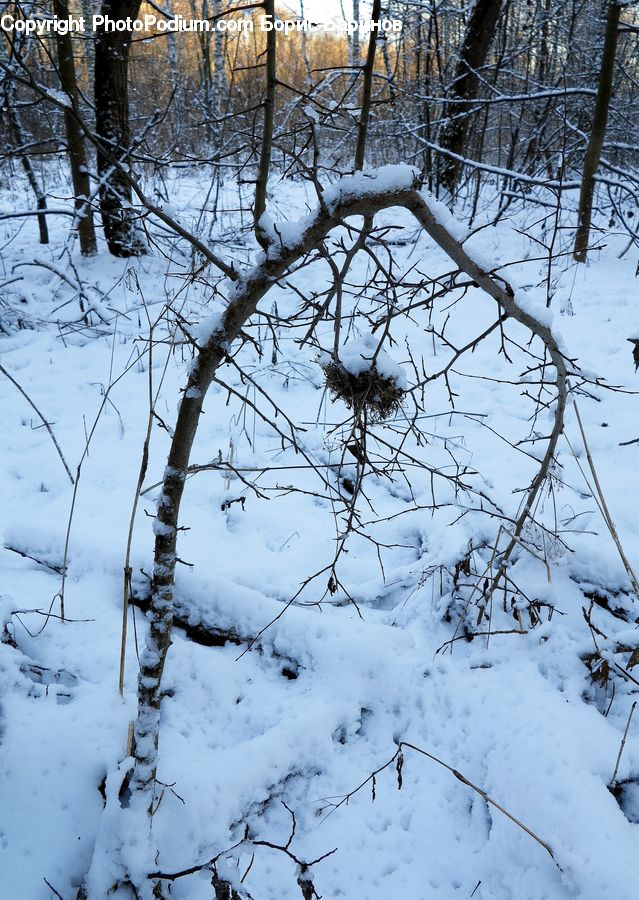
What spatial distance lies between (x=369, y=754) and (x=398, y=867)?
31cm

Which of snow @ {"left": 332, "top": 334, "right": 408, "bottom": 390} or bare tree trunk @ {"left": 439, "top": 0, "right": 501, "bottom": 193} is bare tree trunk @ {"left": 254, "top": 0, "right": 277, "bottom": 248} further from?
bare tree trunk @ {"left": 439, "top": 0, "right": 501, "bottom": 193}

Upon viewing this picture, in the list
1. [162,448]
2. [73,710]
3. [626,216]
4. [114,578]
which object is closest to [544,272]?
[626,216]

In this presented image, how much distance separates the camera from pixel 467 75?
6.16 m

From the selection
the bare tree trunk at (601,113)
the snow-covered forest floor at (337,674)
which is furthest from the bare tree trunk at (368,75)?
the bare tree trunk at (601,113)

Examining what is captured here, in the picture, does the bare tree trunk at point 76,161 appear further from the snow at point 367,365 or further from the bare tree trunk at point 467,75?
the bare tree trunk at point 467,75

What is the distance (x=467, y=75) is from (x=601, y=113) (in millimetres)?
1852

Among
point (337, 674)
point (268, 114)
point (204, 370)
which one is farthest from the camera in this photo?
point (337, 674)

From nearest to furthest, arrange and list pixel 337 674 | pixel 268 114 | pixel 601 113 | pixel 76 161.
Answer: pixel 268 114 → pixel 337 674 → pixel 601 113 → pixel 76 161

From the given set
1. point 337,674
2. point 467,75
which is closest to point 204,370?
point 337,674

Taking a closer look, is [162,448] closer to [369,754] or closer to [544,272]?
[369,754]

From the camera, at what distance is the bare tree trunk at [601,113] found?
15.4 ft

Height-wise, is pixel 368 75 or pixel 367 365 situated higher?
pixel 368 75

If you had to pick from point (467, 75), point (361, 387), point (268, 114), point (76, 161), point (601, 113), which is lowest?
point (361, 387)

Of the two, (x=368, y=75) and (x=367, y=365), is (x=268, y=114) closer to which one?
(x=368, y=75)
